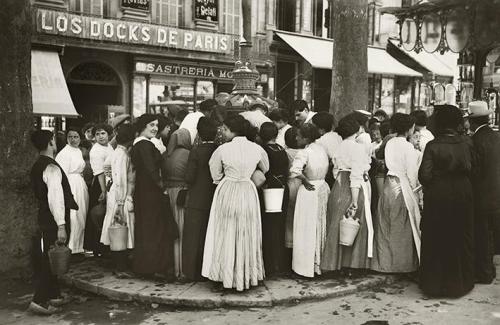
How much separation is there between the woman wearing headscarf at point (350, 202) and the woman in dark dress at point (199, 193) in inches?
55.1

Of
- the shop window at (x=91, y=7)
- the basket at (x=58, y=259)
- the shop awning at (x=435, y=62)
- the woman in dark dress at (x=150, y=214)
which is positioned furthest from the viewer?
the shop awning at (x=435, y=62)

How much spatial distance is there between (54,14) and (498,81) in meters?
10.9

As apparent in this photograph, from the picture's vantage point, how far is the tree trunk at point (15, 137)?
6.04 meters

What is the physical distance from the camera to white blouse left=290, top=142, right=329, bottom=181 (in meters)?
6.01

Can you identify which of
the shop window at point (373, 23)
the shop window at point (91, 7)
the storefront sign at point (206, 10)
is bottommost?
the shop window at point (91, 7)

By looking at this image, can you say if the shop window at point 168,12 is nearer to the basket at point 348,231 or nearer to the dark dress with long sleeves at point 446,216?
the basket at point 348,231

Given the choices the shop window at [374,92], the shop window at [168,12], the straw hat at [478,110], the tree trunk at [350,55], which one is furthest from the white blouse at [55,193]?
the shop window at [374,92]

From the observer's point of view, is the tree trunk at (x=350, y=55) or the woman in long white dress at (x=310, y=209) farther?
the tree trunk at (x=350, y=55)

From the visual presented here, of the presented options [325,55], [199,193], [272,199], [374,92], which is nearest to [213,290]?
[199,193]

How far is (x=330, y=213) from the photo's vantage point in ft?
20.4

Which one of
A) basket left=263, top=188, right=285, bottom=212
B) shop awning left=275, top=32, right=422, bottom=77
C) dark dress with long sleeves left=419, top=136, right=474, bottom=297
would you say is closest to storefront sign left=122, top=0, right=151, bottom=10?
shop awning left=275, top=32, right=422, bottom=77

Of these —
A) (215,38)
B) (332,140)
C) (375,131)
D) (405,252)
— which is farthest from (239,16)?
(405,252)

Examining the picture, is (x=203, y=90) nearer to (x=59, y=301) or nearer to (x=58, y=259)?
(x=59, y=301)

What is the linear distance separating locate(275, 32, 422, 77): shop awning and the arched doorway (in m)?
5.72
